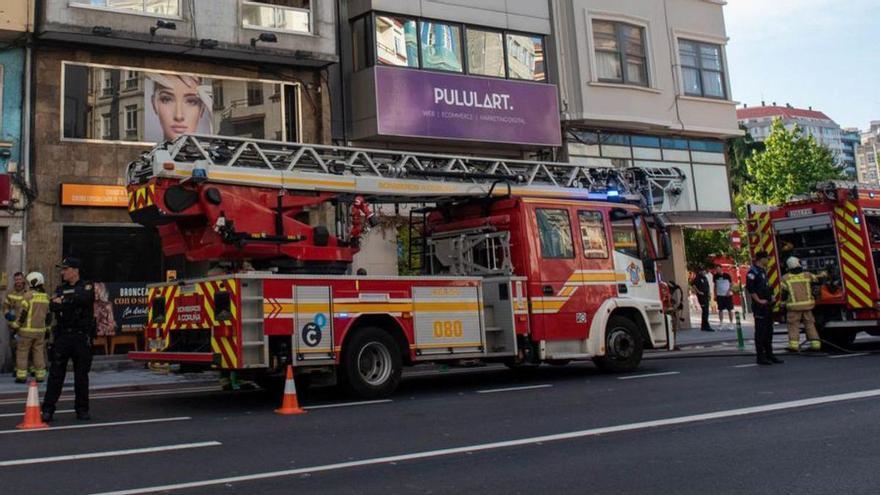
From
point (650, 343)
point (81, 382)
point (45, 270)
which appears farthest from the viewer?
point (45, 270)

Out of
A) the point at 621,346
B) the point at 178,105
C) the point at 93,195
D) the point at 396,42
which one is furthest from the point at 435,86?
the point at 621,346

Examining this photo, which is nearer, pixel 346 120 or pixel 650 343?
pixel 650 343

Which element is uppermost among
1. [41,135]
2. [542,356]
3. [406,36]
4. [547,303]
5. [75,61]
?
Result: [406,36]

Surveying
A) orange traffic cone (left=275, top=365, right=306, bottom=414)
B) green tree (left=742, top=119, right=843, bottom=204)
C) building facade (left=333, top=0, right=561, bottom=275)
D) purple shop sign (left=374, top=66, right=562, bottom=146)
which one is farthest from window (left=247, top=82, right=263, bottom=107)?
green tree (left=742, top=119, right=843, bottom=204)

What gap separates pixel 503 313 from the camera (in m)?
11.7

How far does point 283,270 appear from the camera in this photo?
10234mm

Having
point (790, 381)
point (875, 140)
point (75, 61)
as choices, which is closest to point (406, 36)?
point (75, 61)

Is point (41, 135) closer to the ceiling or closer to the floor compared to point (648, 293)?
closer to the ceiling

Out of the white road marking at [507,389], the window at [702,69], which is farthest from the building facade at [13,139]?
the window at [702,69]

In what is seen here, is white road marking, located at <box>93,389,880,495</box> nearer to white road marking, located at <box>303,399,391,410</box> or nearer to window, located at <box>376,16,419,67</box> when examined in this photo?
white road marking, located at <box>303,399,391,410</box>

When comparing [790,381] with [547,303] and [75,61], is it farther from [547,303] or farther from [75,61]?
[75,61]

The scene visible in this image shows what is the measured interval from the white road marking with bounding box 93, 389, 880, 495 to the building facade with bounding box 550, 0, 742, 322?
48.0ft

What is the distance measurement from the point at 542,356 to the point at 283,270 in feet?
13.4

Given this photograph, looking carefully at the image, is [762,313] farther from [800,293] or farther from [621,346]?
[621,346]
